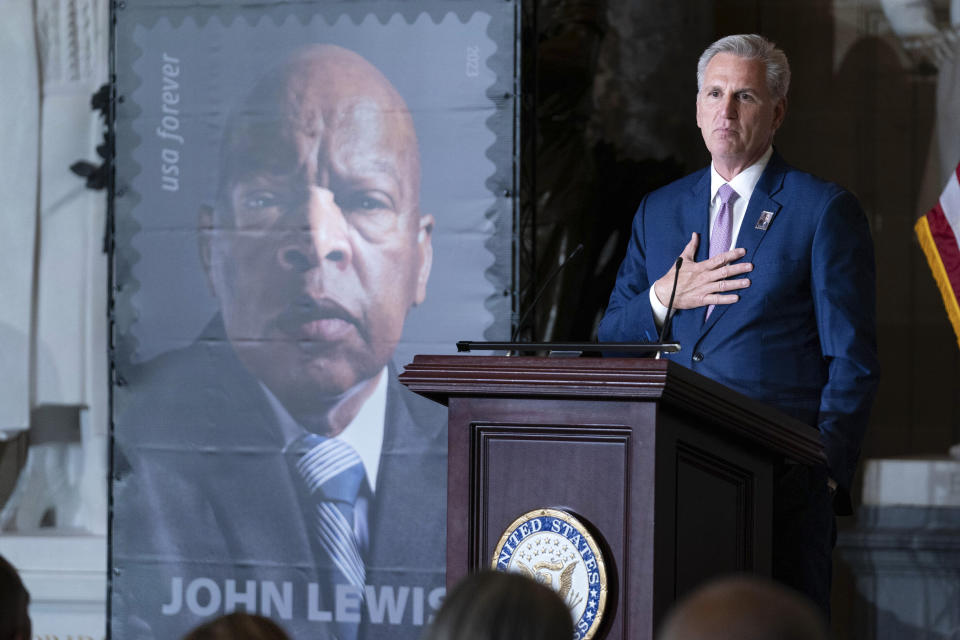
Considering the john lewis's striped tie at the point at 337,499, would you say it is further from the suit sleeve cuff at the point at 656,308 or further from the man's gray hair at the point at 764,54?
the man's gray hair at the point at 764,54

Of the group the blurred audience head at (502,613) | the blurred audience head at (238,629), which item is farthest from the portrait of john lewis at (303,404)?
the blurred audience head at (502,613)

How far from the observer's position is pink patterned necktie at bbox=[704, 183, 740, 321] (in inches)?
117

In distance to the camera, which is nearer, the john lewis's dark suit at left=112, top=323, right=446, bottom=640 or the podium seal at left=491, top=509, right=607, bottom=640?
the podium seal at left=491, top=509, right=607, bottom=640

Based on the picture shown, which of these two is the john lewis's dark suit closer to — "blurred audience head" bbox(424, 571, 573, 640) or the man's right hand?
the man's right hand

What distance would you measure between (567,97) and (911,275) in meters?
1.47

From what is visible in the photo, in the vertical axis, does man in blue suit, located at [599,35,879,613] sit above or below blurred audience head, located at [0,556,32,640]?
above

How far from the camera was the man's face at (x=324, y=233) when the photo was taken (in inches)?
159

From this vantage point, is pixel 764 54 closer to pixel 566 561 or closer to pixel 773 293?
pixel 773 293

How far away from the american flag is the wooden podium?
2397 millimetres

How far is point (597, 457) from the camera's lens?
→ 2023mm

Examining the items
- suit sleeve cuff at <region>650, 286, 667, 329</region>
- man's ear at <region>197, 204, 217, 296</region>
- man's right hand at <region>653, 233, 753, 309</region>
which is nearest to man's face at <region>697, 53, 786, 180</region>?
man's right hand at <region>653, 233, 753, 309</region>

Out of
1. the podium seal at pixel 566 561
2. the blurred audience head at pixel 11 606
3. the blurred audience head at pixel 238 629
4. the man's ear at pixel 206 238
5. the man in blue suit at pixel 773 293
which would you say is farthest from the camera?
the man's ear at pixel 206 238

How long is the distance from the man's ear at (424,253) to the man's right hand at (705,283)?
1328mm

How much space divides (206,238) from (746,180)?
71.9 inches
